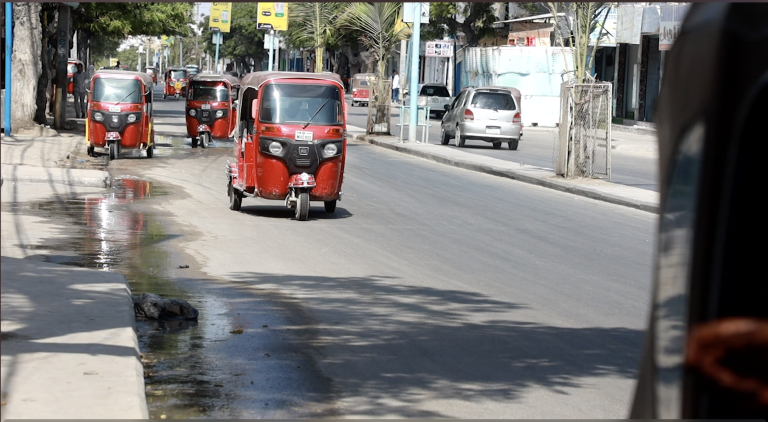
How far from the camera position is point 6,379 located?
570 centimetres

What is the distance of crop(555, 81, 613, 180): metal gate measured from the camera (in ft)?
66.1

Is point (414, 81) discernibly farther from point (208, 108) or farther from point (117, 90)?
point (117, 90)

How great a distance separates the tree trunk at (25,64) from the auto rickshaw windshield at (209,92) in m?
4.12

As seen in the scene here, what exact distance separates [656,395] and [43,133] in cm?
2692

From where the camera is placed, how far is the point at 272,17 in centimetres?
5212

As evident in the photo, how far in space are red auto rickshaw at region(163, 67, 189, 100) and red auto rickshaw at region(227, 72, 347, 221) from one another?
56.1 metres

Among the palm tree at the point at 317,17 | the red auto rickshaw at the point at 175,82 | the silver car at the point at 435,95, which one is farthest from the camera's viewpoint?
the red auto rickshaw at the point at 175,82

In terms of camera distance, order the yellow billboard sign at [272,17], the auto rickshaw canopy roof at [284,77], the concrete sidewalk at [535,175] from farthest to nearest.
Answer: the yellow billboard sign at [272,17] < the concrete sidewalk at [535,175] < the auto rickshaw canopy roof at [284,77]

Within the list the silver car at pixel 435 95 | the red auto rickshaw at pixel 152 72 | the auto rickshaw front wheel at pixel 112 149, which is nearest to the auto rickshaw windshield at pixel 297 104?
the auto rickshaw front wheel at pixel 112 149

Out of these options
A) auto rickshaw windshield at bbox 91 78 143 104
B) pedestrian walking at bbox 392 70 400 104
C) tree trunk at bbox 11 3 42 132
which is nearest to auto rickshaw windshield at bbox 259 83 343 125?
auto rickshaw windshield at bbox 91 78 143 104

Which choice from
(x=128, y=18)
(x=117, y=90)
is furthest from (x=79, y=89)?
(x=117, y=90)

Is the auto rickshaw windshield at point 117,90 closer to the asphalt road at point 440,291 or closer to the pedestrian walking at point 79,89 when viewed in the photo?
the asphalt road at point 440,291

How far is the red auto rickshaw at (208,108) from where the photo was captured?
91.5ft

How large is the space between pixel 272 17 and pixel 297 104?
38985mm
